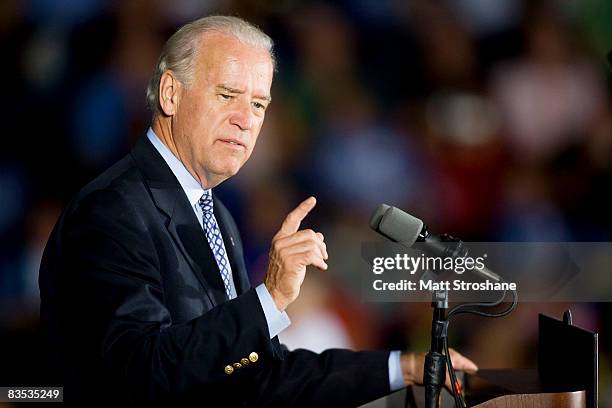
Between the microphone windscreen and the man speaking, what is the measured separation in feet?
0.65

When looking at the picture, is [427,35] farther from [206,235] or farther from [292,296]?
[292,296]

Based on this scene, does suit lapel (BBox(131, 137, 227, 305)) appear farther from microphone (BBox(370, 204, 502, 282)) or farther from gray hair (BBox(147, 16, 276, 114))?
microphone (BBox(370, 204, 502, 282))

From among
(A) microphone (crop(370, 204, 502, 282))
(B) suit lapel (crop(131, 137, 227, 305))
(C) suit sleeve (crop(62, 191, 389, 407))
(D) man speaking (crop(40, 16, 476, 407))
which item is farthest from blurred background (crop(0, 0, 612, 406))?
(A) microphone (crop(370, 204, 502, 282))

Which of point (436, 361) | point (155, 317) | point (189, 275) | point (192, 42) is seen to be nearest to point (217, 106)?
point (192, 42)

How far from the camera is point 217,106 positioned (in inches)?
89.7

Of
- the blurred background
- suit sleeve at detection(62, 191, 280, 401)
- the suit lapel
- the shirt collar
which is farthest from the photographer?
the blurred background

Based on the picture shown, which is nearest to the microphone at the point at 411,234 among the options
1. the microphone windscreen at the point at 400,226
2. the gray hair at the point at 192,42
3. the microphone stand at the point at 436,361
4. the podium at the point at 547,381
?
the microphone windscreen at the point at 400,226

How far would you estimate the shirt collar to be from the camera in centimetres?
223

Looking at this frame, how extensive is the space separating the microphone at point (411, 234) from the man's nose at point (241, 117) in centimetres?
63

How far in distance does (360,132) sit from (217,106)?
837mm

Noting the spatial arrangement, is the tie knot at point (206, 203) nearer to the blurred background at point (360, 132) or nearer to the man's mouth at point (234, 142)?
the man's mouth at point (234, 142)

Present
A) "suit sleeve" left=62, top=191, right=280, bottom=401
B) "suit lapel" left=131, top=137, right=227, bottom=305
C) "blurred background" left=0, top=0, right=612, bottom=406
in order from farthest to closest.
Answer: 1. "blurred background" left=0, top=0, right=612, bottom=406
2. "suit lapel" left=131, top=137, right=227, bottom=305
3. "suit sleeve" left=62, top=191, right=280, bottom=401

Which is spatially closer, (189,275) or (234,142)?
(189,275)

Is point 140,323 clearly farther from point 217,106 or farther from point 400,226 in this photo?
point 217,106
